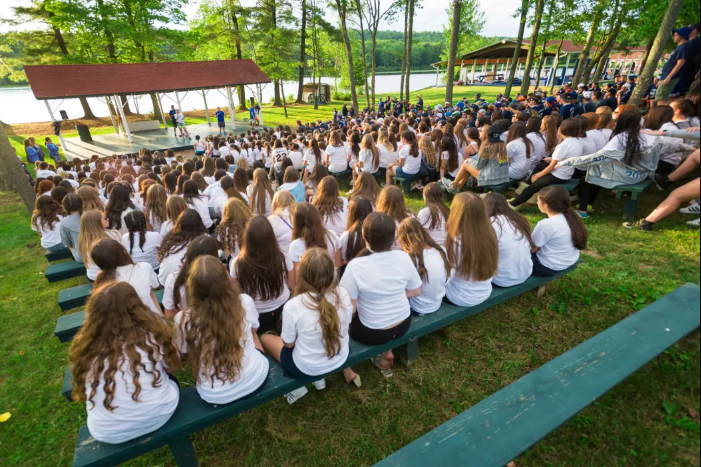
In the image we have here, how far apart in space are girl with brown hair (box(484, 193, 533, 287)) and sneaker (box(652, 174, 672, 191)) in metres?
2.84

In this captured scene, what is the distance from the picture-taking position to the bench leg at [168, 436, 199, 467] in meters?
2.17

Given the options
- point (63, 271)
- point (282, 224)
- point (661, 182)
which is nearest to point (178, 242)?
point (282, 224)

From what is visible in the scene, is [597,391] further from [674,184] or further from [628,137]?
[674,184]

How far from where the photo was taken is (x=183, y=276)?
264cm

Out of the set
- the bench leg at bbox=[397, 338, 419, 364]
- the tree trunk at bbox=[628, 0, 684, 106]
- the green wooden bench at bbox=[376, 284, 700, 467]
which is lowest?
the bench leg at bbox=[397, 338, 419, 364]

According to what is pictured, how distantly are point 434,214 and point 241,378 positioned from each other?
2.33 meters


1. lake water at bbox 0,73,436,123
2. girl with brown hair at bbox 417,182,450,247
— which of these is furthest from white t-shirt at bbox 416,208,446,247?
lake water at bbox 0,73,436,123

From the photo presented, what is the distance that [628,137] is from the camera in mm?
4090

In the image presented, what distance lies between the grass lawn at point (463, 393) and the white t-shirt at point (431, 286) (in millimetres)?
608

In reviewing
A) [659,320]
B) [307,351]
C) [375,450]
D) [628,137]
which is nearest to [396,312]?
[307,351]

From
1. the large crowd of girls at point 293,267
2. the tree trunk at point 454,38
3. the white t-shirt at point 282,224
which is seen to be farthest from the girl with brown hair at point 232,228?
the tree trunk at point 454,38

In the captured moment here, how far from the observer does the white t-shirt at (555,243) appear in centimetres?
309

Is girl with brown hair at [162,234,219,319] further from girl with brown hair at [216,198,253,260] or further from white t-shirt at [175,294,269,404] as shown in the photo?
girl with brown hair at [216,198,253,260]

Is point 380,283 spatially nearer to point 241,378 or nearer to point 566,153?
point 241,378
